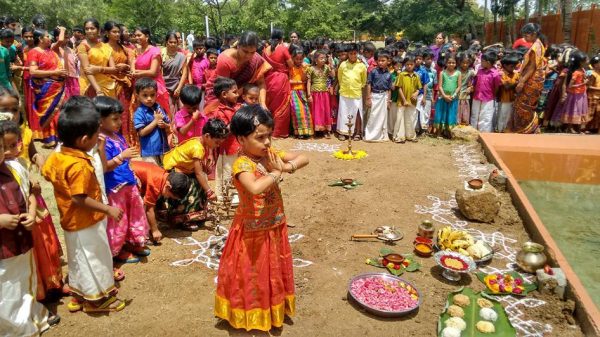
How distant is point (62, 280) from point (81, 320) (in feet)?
1.64

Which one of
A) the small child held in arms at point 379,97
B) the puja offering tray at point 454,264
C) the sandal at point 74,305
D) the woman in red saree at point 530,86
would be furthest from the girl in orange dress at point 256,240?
the woman in red saree at point 530,86

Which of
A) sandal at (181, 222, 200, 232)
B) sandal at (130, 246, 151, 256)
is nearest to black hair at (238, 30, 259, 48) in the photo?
sandal at (181, 222, 200, 232)

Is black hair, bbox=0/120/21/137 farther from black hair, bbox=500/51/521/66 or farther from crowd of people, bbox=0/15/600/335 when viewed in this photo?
black hair, bbox=500/51/521/66

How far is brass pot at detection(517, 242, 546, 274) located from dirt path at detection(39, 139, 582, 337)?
0.68 feet

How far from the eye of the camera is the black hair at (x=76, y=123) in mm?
2801

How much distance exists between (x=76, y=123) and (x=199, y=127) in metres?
2.53

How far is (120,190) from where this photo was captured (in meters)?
3.76

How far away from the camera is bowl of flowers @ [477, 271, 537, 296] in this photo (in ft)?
12.0

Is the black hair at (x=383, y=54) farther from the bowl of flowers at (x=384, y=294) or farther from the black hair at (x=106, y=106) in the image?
the black hair at (x=106, y=106)

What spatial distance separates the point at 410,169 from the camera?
699 cm

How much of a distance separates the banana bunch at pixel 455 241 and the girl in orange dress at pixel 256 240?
6.47 ft

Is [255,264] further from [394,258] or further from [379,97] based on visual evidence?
[379,97]

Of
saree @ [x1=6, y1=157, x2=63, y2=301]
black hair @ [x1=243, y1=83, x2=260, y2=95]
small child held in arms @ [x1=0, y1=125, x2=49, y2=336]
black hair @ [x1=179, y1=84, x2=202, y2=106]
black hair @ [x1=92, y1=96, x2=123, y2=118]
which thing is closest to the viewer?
small child held in arms @ [x1=0, y1=125, x2=49, y2=336]

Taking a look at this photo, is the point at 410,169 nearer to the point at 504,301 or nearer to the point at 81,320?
the point at 504,301
